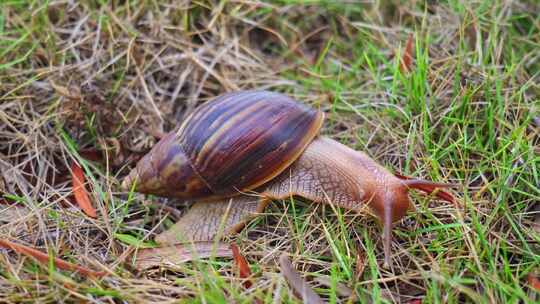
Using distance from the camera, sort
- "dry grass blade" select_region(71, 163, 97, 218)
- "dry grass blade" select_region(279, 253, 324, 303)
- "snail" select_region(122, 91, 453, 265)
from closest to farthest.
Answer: "dry grass blade" select_region(279, 253, 324, 303), "snail" select_region(122, 91, 453, 265), "dry grass blade" select_region(71, 163, 97, 218)

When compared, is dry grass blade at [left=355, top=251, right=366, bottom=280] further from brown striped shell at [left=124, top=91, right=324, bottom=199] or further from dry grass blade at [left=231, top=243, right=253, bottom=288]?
brown striped shell at [left=124, top=91, right=324, bottom=199]

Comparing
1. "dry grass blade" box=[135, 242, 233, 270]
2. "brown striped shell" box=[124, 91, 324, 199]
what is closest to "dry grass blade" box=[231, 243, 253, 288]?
"dry grass blade" box=[135, 242, 233, 270]

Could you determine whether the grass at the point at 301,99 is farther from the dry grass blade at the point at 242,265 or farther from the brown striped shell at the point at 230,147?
the brown striped shell at the point at 230,147

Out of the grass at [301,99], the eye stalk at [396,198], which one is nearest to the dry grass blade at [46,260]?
the grass at [301,99]

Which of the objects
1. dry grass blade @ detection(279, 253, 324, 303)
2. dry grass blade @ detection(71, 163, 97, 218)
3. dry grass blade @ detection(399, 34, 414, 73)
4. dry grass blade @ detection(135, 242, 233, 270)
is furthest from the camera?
dry grass blade @ detection(399, 34, 414, 73)

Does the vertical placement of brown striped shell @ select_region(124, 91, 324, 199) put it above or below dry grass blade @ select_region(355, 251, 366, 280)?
above

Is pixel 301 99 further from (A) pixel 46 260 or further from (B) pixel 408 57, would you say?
(A) pixel 46 260
